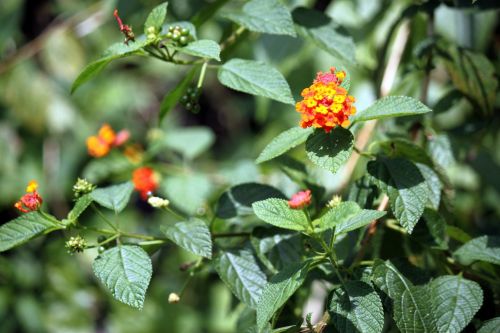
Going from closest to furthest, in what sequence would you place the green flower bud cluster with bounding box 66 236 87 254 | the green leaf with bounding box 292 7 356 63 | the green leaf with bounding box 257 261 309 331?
the green leaf with bounding box 257 261 309 331, the green flower bud cluster with bounding box 66 236 87 254, the green leaf with bounding box 292 7 356 63

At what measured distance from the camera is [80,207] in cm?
97

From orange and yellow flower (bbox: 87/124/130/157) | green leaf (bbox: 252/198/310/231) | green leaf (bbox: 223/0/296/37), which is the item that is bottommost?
orange and yellow flower (bbox: 87/124/130/157)

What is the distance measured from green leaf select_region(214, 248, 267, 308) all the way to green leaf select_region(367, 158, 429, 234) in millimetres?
252

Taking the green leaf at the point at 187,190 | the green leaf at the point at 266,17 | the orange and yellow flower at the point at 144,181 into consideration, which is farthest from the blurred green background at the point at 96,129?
the green leaf at the point at 266,17

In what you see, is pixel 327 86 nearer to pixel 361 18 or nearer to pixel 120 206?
pixel 120 206

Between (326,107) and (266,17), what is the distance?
30cm

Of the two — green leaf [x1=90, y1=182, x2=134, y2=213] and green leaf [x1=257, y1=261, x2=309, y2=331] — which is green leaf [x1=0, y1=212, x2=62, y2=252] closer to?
green leaf [x1=90, y1=182, x2=134, y2=213]

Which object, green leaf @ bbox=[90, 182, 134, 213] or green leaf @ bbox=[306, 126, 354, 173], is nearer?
green leaf @ bbox=[306, 126, 354, 173]

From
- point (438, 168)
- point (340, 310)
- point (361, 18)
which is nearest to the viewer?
point (340, 310)

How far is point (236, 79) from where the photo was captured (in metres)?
1.05

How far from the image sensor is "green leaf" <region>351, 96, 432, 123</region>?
87cm

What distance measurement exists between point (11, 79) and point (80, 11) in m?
0.39

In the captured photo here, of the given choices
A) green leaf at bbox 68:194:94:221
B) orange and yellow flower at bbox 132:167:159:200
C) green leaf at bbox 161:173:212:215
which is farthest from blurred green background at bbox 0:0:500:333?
green leaf at bbox 68:194:94:221

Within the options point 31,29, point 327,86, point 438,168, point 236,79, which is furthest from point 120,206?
point 31,29
